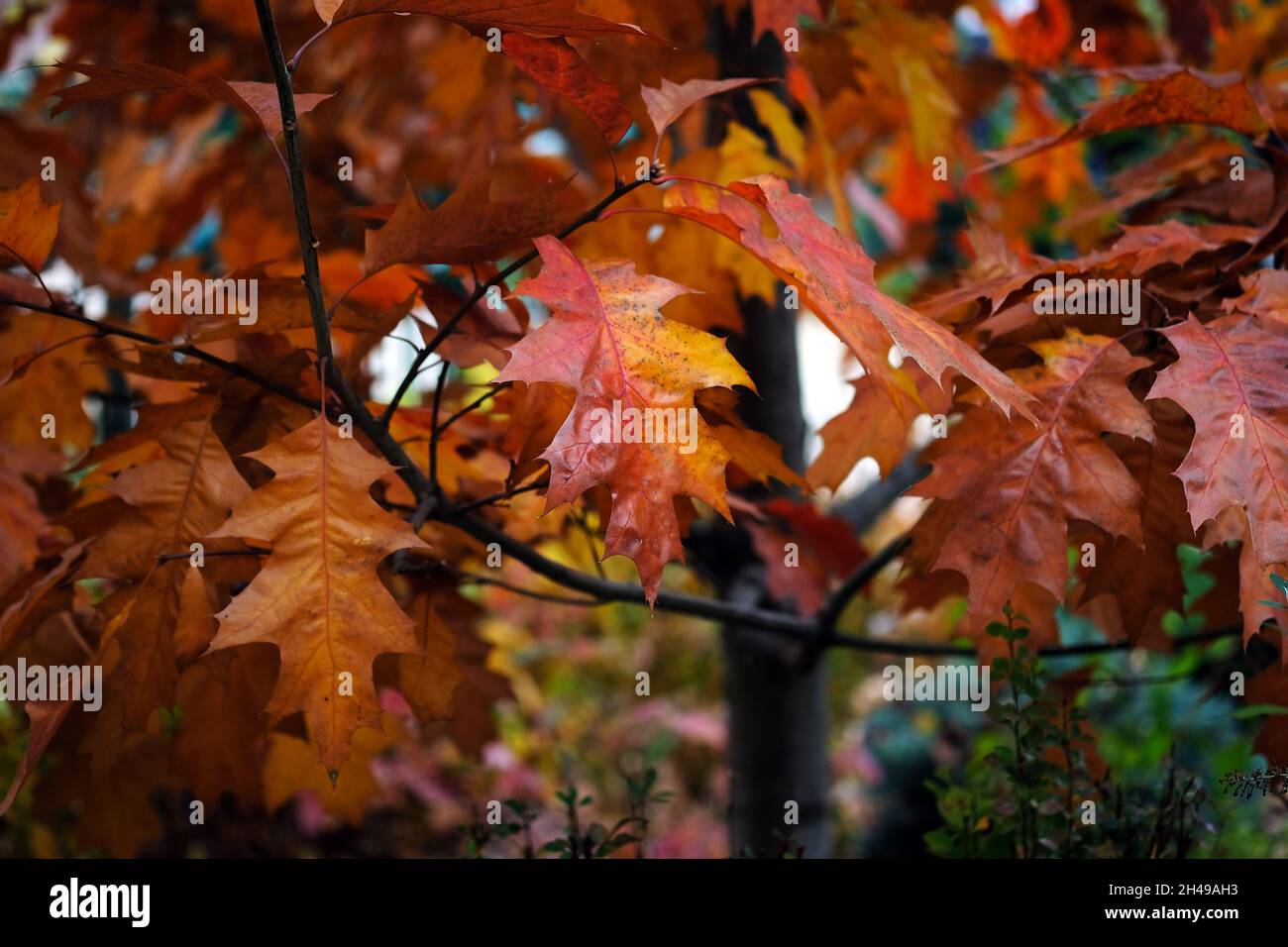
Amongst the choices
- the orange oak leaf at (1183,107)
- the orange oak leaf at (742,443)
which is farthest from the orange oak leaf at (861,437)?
the orange oak leaf at (1183,107)

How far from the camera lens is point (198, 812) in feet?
4.27

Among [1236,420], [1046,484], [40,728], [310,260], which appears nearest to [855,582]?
[1046,484]

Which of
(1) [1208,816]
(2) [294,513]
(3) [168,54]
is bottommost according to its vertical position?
(1) [1208,816]

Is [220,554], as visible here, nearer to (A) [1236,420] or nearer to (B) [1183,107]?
(A) [1236,420]

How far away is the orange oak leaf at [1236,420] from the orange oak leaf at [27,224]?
0.98 metres

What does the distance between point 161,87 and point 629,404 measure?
1.61ft

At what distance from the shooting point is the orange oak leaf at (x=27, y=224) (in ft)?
3.10

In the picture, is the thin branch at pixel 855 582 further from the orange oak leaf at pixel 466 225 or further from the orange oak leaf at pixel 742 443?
the orange oak leaf at pixel 466 225

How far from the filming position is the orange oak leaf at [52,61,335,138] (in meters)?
0.85

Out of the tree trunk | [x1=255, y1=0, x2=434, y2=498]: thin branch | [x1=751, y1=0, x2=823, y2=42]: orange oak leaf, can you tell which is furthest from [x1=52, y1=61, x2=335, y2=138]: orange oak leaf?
the tree trunk

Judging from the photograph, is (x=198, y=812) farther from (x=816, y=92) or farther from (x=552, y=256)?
(x=816, y=92)

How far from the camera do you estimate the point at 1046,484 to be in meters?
0.96

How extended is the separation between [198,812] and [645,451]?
0.84 meters
